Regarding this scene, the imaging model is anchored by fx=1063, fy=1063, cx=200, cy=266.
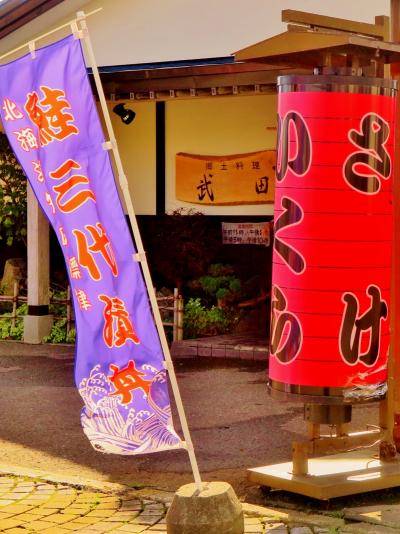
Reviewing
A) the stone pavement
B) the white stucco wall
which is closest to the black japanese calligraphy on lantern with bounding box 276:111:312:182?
the stone pavement

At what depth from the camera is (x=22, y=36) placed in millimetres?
14477

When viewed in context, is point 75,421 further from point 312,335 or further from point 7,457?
point 312,335

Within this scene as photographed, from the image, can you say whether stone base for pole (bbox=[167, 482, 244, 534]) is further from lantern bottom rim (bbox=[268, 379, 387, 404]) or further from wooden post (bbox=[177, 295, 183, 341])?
wooden post (bbox=[177, 295, 183, 341])

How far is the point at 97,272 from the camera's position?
6102mm

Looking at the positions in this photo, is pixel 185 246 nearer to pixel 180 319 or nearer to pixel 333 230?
pixel 180 319

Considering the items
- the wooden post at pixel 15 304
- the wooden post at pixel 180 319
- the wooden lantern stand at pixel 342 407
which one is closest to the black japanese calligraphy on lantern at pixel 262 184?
the wooden post at pixel 180 319

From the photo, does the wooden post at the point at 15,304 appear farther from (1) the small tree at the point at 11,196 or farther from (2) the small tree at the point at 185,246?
(2) the small tree at the point at 185,246

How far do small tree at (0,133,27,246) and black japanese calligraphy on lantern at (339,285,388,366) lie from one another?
11041 mm

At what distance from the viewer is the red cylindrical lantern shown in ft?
20.8

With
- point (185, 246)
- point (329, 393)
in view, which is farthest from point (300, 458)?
point (185, 246)

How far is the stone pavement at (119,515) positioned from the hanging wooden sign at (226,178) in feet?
29.0

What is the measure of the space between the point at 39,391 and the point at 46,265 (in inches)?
159

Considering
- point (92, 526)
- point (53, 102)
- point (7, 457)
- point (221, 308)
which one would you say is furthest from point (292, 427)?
point (221, 308)

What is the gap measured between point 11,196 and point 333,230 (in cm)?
1127
